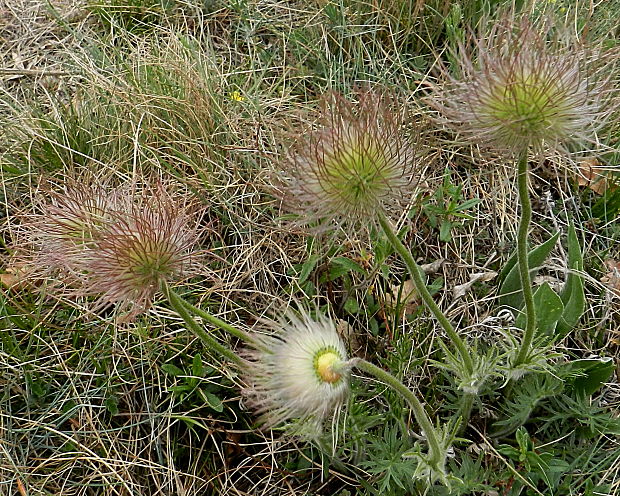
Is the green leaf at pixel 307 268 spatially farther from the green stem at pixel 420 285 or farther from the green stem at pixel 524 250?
the green stem at pixel 524 250

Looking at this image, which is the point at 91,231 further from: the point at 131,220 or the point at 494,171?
the point at 494,171

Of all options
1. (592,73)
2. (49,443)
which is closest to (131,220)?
(49,443)

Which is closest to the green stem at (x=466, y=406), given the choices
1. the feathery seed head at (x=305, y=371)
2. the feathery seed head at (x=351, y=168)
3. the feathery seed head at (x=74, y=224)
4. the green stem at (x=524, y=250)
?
the green stem at (x=524, y=250)

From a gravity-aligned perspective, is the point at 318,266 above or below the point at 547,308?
below

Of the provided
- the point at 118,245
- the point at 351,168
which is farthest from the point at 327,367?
the point at 118,245

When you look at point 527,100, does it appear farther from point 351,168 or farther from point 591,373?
point 591,373

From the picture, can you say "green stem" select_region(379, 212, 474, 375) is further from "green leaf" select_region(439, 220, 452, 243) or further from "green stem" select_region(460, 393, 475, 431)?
"green leaf" select_region(439, 220, 452, 243)
